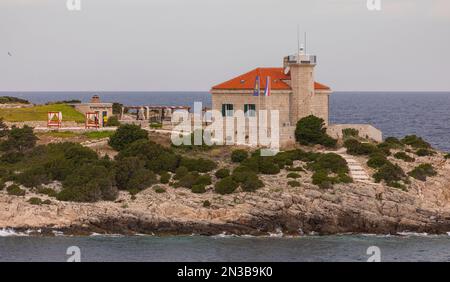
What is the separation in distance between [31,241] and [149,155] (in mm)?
12081

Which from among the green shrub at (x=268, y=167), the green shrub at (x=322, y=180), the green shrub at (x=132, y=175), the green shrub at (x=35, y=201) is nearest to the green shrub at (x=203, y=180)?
the green shrub at (x=132, y=175)

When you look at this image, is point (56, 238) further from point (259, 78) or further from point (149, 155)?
point (259, 78)

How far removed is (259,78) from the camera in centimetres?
6341

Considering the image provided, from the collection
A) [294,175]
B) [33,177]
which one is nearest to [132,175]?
[33,177]

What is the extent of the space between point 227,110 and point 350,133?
883cm

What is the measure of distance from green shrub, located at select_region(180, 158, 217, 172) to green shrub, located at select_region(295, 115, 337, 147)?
7774 millimetres

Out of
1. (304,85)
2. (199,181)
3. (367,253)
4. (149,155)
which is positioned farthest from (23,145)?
(367,253)

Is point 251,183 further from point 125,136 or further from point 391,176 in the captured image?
point 125,136

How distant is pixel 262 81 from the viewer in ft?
213

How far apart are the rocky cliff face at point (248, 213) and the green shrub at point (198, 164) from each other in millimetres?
3362

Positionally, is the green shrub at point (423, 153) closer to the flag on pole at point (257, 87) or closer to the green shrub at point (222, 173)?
the flag on pole at point (257, 87)

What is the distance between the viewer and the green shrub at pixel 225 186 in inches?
2062

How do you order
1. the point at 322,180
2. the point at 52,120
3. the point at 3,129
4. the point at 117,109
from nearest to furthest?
the point at 322,180
the point at 3,129
the point at 52,120
the point at 117,109

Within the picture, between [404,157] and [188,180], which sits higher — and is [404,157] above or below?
above
